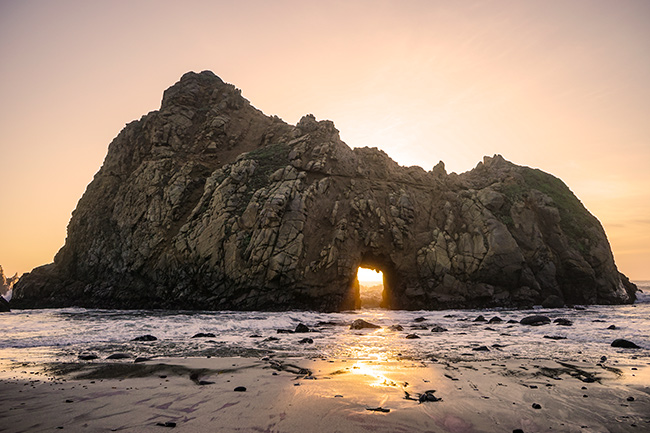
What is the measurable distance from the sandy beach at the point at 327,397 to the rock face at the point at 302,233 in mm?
25148

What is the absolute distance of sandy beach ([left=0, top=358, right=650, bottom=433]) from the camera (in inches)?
189

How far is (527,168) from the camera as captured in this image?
51.5 m

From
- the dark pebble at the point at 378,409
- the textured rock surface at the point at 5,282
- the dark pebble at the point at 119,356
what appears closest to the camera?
→ the dark pebble at the point at 378,409

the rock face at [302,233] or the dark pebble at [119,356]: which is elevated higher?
the rock face at [302,233]

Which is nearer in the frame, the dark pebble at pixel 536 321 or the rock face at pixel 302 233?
the dark pebble at pixel 536 321

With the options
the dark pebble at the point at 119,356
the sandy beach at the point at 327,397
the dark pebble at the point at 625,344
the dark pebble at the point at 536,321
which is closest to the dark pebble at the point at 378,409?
the sandy beach at the point at 327,397

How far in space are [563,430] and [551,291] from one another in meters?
40.8

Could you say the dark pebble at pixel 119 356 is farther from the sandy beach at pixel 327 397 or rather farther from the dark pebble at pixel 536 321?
the dark pebble at pixel 536 321

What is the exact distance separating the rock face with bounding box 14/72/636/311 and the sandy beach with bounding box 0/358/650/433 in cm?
2515

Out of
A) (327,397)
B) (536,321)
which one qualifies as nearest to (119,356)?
(327,397)

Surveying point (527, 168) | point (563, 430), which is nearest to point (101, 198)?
point (563, 430)

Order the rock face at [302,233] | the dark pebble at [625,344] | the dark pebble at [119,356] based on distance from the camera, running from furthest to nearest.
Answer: the rock face at [302,233]
the dark pebble at [625,344]
the dark pebble at [119,356]

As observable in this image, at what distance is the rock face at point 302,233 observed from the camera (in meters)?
34.6

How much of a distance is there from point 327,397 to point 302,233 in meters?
29.1
